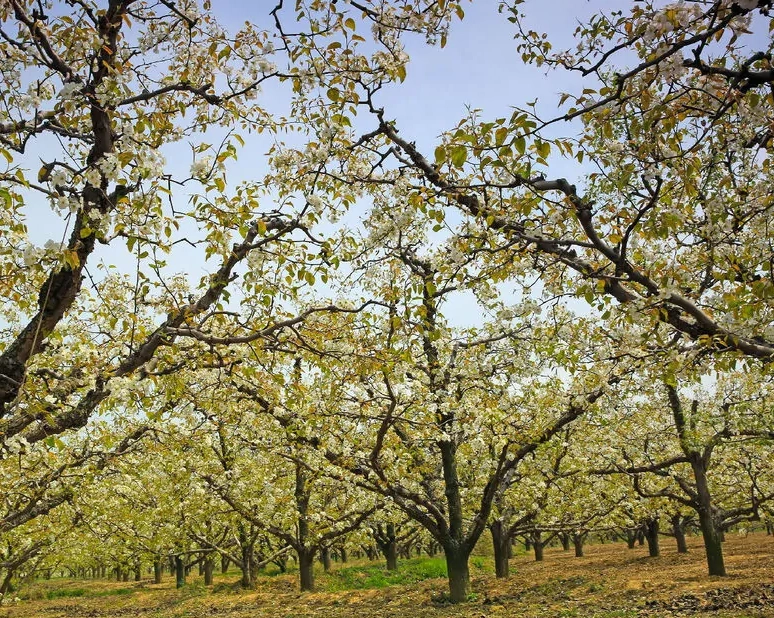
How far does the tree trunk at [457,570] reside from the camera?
44.2 feet

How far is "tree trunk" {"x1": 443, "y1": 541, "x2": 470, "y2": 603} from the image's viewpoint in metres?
13.5

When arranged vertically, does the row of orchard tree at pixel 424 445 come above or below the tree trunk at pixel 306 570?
above

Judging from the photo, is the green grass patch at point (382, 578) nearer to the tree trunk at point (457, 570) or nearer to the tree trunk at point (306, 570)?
the tree trunk at point (306, 570)

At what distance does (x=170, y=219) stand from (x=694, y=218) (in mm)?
6903

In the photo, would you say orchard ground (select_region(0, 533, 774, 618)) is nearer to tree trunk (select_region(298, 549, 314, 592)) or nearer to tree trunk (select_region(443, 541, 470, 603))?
tree trunk (select_region(443, 541, 470, 603))

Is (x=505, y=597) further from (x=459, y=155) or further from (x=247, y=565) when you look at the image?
(x=459, y=155)

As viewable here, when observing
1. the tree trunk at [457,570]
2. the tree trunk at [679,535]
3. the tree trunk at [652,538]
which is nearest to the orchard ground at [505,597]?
the tree trunk at [457,570]

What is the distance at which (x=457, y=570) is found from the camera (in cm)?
1383

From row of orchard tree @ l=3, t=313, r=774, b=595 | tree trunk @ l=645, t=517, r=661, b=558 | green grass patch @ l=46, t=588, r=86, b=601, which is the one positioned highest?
row of orchard tree @ l=3, t=313, r=774, b=595

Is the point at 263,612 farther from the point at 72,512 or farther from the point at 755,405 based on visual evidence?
the point at 755,405

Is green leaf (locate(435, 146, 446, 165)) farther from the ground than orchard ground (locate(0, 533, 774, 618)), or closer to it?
farther from the ground

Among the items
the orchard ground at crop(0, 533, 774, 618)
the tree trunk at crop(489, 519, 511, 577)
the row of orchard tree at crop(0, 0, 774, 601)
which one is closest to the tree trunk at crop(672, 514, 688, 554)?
the orchard ground at crop(0, 533, 774, 618)

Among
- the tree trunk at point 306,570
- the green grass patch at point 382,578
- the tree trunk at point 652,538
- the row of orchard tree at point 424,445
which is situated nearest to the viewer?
the row of orchard tree at point 424,445

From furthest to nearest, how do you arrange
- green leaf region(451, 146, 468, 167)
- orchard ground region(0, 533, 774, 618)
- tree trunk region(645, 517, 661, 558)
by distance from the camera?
tree trunk region(645, 517, 661, 558), orchard ground region(0, 533, 774, 618), green leaf region(451, 146, 468, 167)
